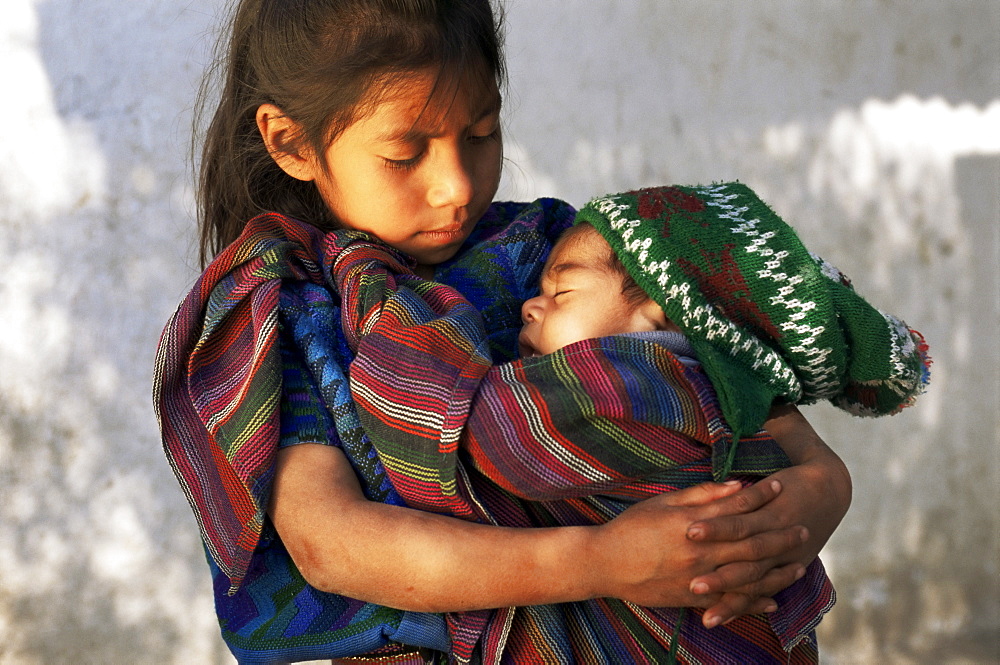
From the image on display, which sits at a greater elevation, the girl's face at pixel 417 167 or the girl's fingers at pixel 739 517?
the girl's face at pixel 417 167

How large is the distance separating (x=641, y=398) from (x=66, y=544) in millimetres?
2853

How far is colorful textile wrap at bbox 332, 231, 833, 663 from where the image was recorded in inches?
55.0

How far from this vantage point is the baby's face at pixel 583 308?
1.64 m

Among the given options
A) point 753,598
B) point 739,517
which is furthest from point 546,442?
point 753,598

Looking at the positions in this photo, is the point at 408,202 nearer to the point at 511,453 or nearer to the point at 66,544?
the point at 511,453

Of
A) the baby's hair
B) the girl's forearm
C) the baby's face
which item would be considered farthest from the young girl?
the baby's hair

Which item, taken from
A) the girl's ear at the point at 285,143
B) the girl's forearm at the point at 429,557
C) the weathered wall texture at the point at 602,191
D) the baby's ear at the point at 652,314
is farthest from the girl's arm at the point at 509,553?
the weathered wall texture at the point at 602,191

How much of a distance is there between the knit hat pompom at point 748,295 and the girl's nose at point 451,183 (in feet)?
0.81

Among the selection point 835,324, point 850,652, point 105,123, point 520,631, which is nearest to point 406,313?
point 520,631

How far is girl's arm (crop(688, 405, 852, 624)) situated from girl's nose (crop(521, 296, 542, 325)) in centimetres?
48

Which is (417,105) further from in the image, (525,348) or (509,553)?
(509,553)

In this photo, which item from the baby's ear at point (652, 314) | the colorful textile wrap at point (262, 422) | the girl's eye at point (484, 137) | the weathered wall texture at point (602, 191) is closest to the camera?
the colorful textile wrap at point (262, 422)

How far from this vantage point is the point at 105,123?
3.47m

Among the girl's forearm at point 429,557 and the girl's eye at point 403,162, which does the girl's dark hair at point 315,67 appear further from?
the girl's forearm at point 429,557
